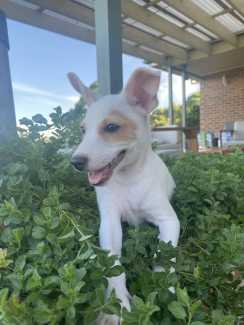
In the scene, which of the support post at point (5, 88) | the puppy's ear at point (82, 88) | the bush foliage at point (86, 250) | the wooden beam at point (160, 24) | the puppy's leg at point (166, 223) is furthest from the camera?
the wooden beam at point (160, 24)

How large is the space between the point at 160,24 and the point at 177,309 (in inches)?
185

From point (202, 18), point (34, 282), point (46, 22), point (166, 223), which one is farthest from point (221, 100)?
point (34, 282)

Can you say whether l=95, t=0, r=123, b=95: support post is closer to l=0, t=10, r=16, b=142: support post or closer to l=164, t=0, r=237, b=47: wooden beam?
l=0, t=10, r=16, b=142: support post

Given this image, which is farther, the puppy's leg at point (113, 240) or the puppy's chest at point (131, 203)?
the puppy's chest at point (131, 203)

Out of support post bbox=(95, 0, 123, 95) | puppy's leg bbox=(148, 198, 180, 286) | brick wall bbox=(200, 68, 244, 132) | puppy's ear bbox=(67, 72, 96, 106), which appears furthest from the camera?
brick wall bbox=(200, 68, 244, 132)

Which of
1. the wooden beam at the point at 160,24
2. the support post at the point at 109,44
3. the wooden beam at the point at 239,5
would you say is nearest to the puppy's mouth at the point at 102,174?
the support post at the point at 109,44

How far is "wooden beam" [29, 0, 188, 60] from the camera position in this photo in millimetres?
3527

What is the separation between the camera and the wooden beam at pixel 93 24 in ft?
11.6

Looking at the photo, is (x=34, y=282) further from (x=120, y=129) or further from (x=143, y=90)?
(x=143, y=90)

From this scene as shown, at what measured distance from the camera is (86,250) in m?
0.54

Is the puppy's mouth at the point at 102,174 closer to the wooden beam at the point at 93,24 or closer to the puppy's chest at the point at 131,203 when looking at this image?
the puppy's chest at the point at 131,203

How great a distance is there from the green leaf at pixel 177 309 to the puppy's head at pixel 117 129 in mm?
316

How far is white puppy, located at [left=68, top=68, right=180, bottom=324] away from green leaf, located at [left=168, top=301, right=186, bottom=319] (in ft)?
0.79

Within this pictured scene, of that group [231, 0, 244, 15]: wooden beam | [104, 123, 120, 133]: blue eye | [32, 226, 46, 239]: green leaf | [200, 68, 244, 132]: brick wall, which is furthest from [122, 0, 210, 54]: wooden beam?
[32, 226, 46, 239]: green leaf
